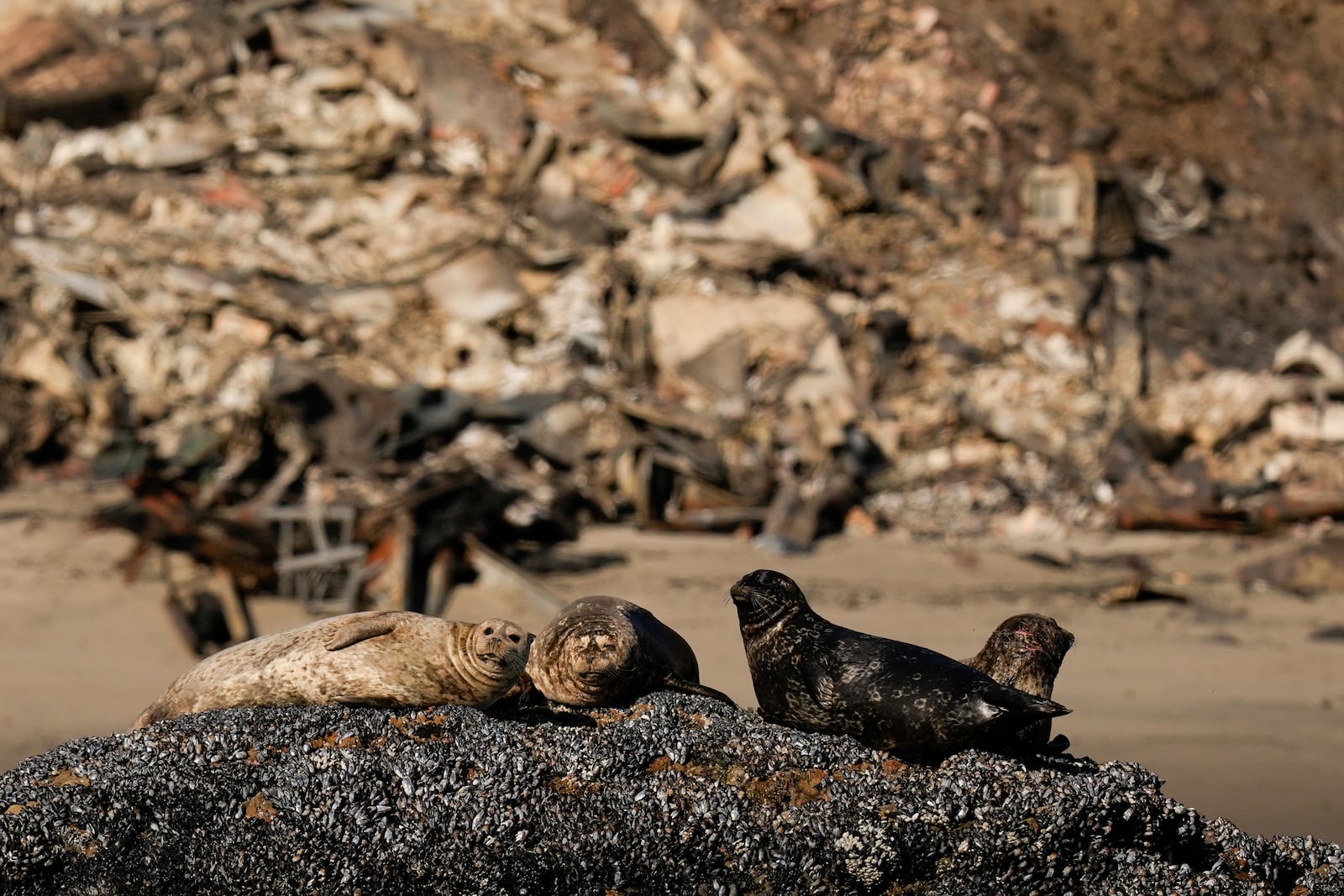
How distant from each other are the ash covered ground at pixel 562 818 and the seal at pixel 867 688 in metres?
0.08

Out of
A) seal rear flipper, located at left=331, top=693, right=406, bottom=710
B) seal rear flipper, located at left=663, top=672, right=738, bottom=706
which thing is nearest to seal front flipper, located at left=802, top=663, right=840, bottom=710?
seal rear flipper, located at left=663, top=672, right=738, bottom=706

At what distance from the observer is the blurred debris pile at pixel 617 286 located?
35.2 ft

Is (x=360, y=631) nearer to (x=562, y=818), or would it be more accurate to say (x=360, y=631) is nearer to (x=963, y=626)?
(x=562, y=818)

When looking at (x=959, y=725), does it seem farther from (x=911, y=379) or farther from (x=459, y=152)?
(x=459, y=152)

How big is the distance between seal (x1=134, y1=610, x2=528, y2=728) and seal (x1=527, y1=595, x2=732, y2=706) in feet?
0.62

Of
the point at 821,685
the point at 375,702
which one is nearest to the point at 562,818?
the point at 375,702

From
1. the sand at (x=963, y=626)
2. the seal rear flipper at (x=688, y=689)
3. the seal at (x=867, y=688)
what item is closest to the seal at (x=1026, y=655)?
the seal at (x=867, y=688)

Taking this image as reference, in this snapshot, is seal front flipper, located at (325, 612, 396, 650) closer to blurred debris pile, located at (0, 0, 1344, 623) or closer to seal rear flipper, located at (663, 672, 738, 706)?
seal rear flipper, located at (663, 672, 738, 706)

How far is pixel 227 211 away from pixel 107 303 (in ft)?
5.35

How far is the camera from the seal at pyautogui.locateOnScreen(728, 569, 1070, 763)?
3.85 meters

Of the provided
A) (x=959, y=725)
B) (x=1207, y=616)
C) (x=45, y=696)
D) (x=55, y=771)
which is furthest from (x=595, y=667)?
(x=1207, y=616)

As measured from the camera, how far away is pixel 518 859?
3.61 metres

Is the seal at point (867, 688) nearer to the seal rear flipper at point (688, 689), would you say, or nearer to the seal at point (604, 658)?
the seal rear flipper at point (688, 689)

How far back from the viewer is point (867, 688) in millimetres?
3992
